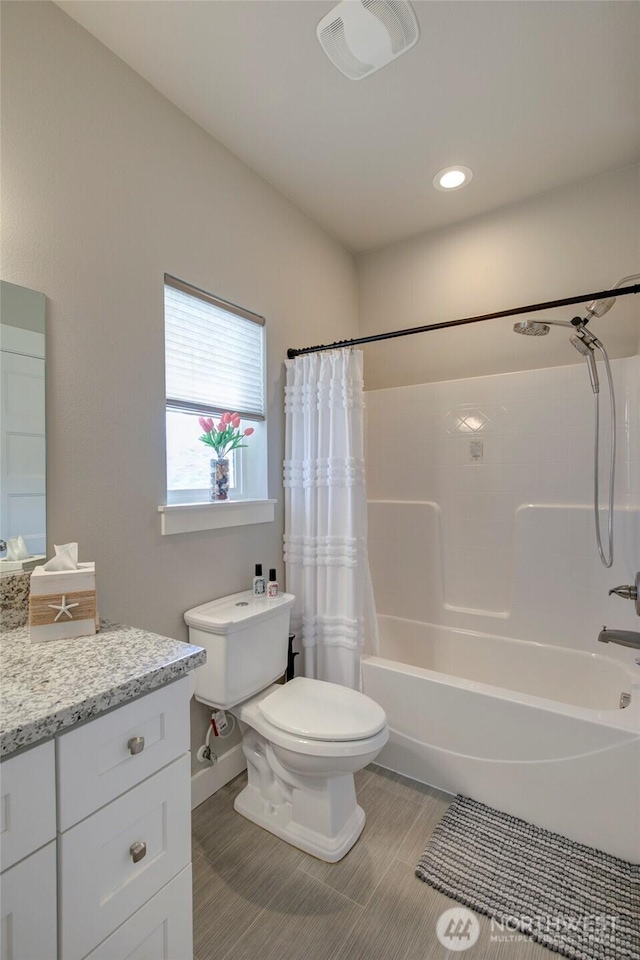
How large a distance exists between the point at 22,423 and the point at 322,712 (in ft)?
4.32

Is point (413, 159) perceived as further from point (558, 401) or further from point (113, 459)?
point (113, 459)

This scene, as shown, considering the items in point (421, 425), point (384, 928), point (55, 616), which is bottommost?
point (384, 928)

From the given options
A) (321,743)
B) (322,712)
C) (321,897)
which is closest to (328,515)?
(322,712)

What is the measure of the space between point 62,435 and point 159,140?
1.17 metres

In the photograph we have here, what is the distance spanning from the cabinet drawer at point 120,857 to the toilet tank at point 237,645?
0.59 metres

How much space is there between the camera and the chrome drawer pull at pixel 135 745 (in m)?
0.87

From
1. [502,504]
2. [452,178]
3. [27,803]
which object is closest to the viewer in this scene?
[27,803]

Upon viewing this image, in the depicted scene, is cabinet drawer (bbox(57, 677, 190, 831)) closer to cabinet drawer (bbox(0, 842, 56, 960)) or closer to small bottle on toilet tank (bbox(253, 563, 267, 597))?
cabinet drawer (bbox(0, 842, 56, 960))

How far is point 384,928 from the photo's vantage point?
49.9 inches

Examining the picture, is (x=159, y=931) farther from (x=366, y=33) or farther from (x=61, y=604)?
(x=366, y=33)

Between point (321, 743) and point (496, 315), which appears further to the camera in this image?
point (496, 315)

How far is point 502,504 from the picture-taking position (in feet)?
7.83

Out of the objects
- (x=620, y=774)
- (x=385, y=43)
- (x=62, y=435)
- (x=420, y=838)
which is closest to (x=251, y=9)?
(x=385, y=43)

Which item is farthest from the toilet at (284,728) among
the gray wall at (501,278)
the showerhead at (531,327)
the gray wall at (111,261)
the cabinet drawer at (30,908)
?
the gray wall at (501,278)
